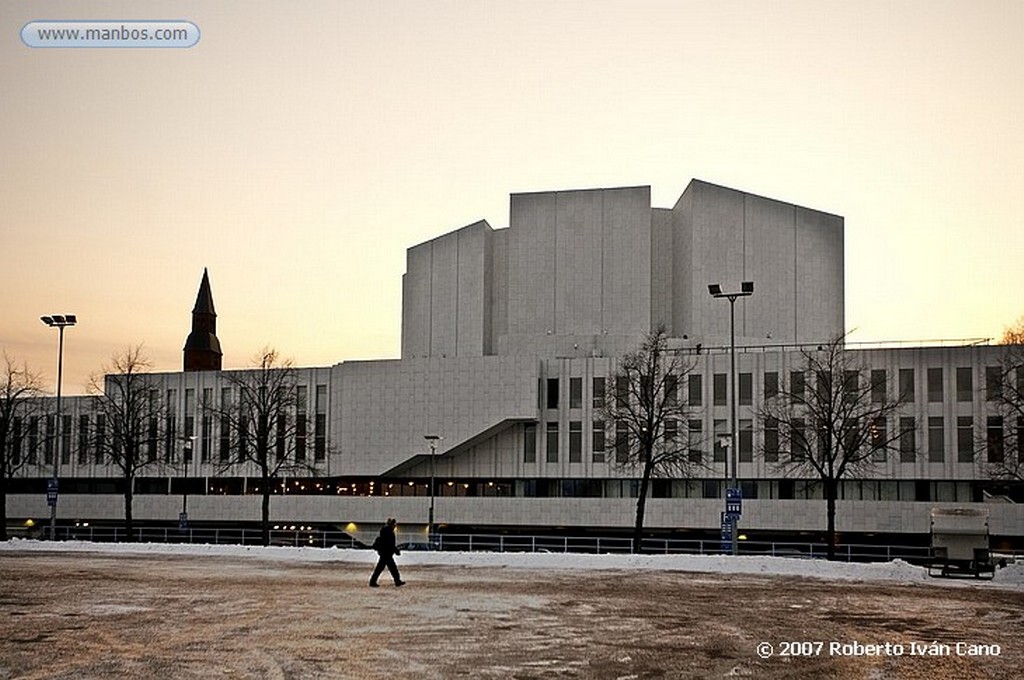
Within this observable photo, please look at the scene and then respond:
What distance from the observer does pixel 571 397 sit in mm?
81812

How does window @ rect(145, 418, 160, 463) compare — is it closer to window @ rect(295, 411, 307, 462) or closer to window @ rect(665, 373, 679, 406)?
window @ rect(295, 411, 307, 462)

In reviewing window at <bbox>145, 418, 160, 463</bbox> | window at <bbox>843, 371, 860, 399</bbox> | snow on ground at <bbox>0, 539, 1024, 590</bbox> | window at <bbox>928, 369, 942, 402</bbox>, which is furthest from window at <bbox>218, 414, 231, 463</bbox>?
window at <bbox>928, 369, 942, 402</bbox>

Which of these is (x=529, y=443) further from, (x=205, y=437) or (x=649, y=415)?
(x=205, y=437)

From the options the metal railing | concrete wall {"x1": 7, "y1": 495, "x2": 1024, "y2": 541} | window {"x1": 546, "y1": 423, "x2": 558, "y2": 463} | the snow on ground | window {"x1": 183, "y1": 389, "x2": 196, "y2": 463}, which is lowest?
the metal railing

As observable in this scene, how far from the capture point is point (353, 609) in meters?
24.8

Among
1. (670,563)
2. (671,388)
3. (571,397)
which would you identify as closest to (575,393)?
(571,397)

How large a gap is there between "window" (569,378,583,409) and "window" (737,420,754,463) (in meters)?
11.5

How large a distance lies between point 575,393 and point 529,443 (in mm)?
4942

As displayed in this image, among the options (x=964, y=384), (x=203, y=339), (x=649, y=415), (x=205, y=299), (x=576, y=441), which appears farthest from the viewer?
(x=205, y=299)

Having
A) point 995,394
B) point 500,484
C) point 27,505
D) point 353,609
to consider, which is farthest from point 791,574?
point 27,505

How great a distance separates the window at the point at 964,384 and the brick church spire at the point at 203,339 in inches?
3978

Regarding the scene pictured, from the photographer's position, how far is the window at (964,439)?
73062mm

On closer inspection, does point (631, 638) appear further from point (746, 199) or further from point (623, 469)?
point (746, 199)

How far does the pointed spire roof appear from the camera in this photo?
6009 inches
